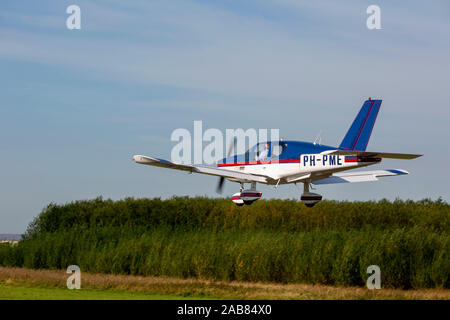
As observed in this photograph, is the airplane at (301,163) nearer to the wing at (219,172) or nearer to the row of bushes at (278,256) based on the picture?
the wing at (219,172)

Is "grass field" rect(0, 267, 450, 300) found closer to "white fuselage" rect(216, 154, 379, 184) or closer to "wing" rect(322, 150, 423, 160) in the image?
"white fuselage" rect(216, 154, 379, 184)

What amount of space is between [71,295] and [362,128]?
1441cm

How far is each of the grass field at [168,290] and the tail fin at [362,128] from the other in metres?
7.08

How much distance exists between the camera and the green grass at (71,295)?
2958 centimetres

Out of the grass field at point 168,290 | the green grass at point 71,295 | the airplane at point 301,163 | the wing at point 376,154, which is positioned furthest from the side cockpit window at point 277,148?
the green grass at point 71,295

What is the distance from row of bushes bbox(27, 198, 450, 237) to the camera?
4503 centimetres

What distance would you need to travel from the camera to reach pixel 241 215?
46.6m

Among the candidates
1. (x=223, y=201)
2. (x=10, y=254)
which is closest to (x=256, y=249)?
(x=223, y=201)

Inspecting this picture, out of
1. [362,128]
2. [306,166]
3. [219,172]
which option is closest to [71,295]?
[219,172]

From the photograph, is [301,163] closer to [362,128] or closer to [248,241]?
[362,128]

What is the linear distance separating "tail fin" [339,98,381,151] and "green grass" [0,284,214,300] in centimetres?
949

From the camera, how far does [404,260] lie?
32.8 metres

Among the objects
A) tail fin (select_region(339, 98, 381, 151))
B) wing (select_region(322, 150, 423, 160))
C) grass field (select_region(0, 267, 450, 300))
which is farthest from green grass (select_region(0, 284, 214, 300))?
wing (select_region(322, 150, 423, 160))
